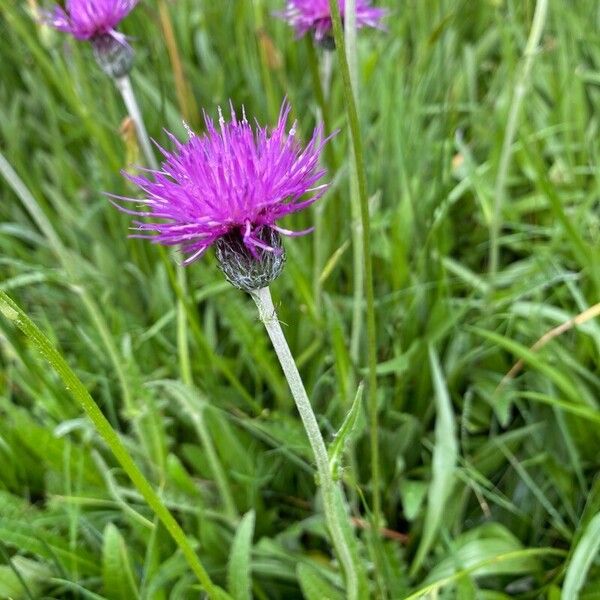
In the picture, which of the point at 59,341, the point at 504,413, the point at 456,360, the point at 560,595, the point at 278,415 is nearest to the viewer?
the point at 560,595

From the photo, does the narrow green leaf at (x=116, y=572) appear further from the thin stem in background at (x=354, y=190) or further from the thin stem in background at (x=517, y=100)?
the thin stem in background at (x=517, y=100)

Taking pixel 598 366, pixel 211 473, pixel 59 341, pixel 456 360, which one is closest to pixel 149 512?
pixel 211 473

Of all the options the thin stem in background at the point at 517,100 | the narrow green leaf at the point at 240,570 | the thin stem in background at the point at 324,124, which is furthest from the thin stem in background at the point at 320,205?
the narrow green leaf at the point at 240,570

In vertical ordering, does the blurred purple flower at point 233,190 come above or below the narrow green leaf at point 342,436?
above

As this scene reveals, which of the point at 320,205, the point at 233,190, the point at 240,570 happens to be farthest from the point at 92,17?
the point at 240,570

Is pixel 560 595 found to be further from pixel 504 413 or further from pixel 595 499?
pixel 504 413

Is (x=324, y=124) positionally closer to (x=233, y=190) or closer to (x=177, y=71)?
(x=177, y=71)
